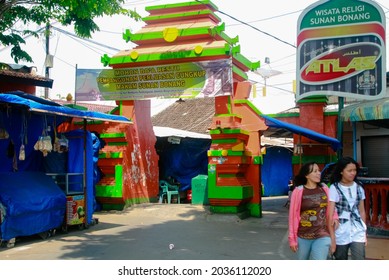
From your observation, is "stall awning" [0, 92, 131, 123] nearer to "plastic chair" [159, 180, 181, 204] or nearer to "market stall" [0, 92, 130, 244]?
"market stall" [0, 92, 130, 244]

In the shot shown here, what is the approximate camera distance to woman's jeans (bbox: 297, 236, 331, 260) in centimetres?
441

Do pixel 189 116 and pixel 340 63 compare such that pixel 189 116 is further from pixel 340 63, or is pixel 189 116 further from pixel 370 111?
pixel 370 111

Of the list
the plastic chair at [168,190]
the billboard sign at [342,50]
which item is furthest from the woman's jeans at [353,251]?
the plastic chair at [168,190]

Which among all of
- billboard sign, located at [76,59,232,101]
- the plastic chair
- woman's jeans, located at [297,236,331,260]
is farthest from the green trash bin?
woman's jeans, located at [297,236,331,260]

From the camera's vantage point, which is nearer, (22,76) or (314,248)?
(314,248)

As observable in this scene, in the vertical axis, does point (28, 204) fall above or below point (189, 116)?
below

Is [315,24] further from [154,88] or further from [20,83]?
[20,83]

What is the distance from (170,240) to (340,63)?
4.89 meters

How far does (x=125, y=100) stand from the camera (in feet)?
41.5

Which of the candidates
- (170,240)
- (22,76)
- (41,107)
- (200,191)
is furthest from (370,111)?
(22,76)

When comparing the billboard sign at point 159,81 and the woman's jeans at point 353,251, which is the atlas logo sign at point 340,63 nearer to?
the billboard sign at point 159,81

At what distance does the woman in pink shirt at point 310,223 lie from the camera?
443cm

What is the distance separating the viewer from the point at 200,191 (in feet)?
44.2

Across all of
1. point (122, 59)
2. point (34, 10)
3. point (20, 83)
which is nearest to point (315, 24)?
point (122, 59)
